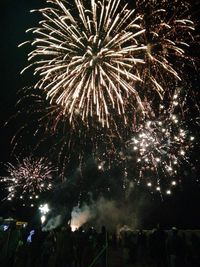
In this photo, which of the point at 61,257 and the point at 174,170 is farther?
the point at 174,170

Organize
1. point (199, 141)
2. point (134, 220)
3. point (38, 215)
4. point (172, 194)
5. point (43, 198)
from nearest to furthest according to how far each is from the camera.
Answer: point (199, 141), point (172, 194), point (134, 220), point (38, 215), point (43, 198)

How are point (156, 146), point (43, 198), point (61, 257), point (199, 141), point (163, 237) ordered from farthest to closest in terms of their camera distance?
point (43, 198)
point (199, 141)
point (156, 146)
point (163, 237)
point (61, 257)

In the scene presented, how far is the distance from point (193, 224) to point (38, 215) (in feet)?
89.8

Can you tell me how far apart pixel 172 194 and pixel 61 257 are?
1648cm

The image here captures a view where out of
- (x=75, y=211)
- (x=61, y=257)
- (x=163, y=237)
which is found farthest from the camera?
(x=75, y=211)

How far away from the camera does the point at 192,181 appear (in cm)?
2488

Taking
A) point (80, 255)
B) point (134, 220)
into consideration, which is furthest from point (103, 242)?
point (134, 220)

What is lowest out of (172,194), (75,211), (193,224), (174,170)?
(193,224)

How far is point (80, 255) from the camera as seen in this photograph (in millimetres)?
12086

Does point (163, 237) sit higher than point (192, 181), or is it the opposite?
point (192, 181)

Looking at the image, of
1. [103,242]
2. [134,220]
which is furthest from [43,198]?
[103,242]

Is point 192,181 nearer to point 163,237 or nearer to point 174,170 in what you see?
point 174,170

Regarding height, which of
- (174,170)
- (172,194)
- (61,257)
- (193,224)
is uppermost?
(174,170)

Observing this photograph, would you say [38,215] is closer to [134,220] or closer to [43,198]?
[43,198]
